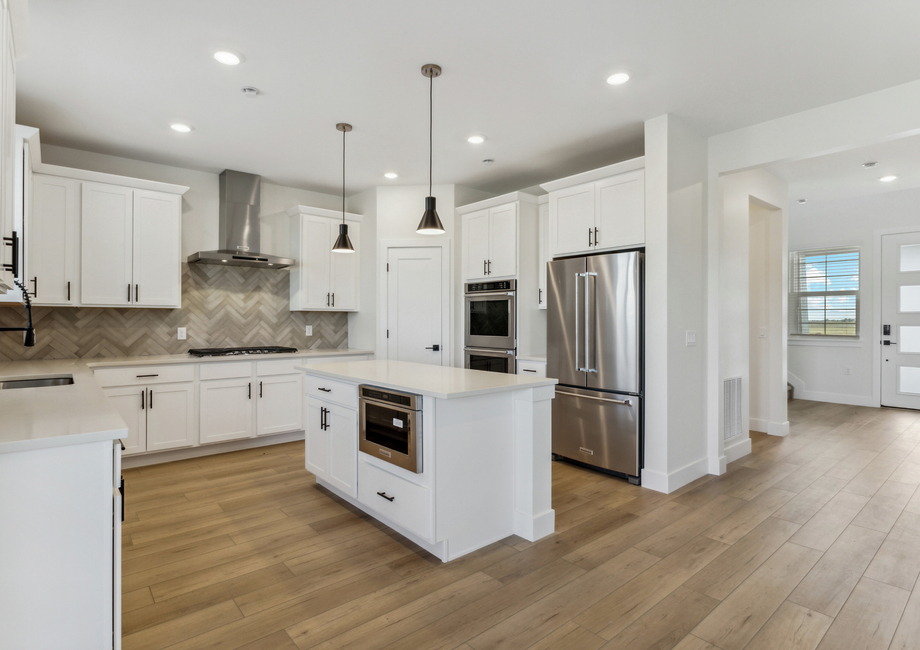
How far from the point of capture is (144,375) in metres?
3.97

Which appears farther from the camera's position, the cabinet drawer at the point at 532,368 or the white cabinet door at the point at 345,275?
the white cabinet door at the point at 345,275

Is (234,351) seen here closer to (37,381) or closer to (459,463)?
(37,381)

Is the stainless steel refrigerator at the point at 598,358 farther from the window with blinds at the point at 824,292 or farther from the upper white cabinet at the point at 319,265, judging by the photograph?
the window with blinds at the point at 824,292

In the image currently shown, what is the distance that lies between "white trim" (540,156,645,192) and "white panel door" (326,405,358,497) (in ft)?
8.40

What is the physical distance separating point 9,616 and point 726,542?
2.99 meters

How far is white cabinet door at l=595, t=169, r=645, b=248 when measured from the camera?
3.66 meters

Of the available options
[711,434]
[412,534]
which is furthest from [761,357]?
[412,534]

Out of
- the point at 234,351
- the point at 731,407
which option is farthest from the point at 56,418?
the point at 731,407

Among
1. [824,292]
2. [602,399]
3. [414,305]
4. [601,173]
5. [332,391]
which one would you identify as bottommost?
[602,399]

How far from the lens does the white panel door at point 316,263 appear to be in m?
5.17

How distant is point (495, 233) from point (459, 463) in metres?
2.91

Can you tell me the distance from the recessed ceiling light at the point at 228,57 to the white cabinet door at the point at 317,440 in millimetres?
2098

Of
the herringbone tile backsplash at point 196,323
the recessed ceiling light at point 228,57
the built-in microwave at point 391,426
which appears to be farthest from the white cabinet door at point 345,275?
the built-in microwave at point 391,426

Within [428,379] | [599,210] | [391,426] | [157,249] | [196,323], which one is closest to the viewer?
[391,426]
